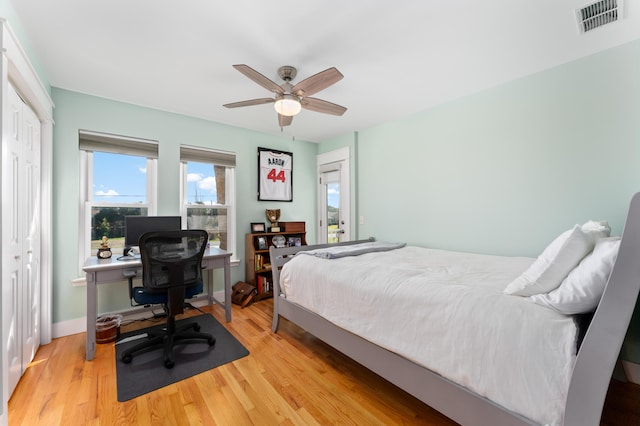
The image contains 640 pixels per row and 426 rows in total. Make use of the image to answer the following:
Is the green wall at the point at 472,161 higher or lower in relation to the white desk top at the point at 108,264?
higher

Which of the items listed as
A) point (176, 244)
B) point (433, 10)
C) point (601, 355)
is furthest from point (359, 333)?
point (433, 10)

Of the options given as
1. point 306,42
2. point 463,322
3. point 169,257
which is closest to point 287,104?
point 306,42

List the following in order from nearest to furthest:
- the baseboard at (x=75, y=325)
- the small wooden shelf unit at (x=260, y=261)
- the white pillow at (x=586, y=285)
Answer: the white pillow at (x=586, y=285), the baseboard at (x=75, y=325), the small wooden shelf unit at (x=260, y=261)

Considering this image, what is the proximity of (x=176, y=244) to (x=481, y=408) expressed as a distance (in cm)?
231

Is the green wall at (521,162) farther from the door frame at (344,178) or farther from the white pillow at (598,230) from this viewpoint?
the door frame at (344,178)

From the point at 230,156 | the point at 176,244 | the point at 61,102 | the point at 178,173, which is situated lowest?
the point at 176,244

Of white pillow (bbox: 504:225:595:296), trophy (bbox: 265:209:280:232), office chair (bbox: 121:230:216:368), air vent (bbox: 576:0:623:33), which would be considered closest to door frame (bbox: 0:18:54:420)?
office chair (bbox: 121:230:216:368)

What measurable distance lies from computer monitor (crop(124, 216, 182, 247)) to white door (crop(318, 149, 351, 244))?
2285 millimetres

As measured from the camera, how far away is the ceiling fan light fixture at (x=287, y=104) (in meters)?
2.24

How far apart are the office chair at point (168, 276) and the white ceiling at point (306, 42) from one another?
1458mm

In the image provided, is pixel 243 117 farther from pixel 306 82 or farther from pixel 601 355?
pixel 601 355

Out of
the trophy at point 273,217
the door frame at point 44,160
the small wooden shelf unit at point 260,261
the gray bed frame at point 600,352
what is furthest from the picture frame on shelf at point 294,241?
the gray bed frame at point 600,352

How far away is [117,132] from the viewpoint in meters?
2.99

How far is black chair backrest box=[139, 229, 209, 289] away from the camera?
7.17ft
